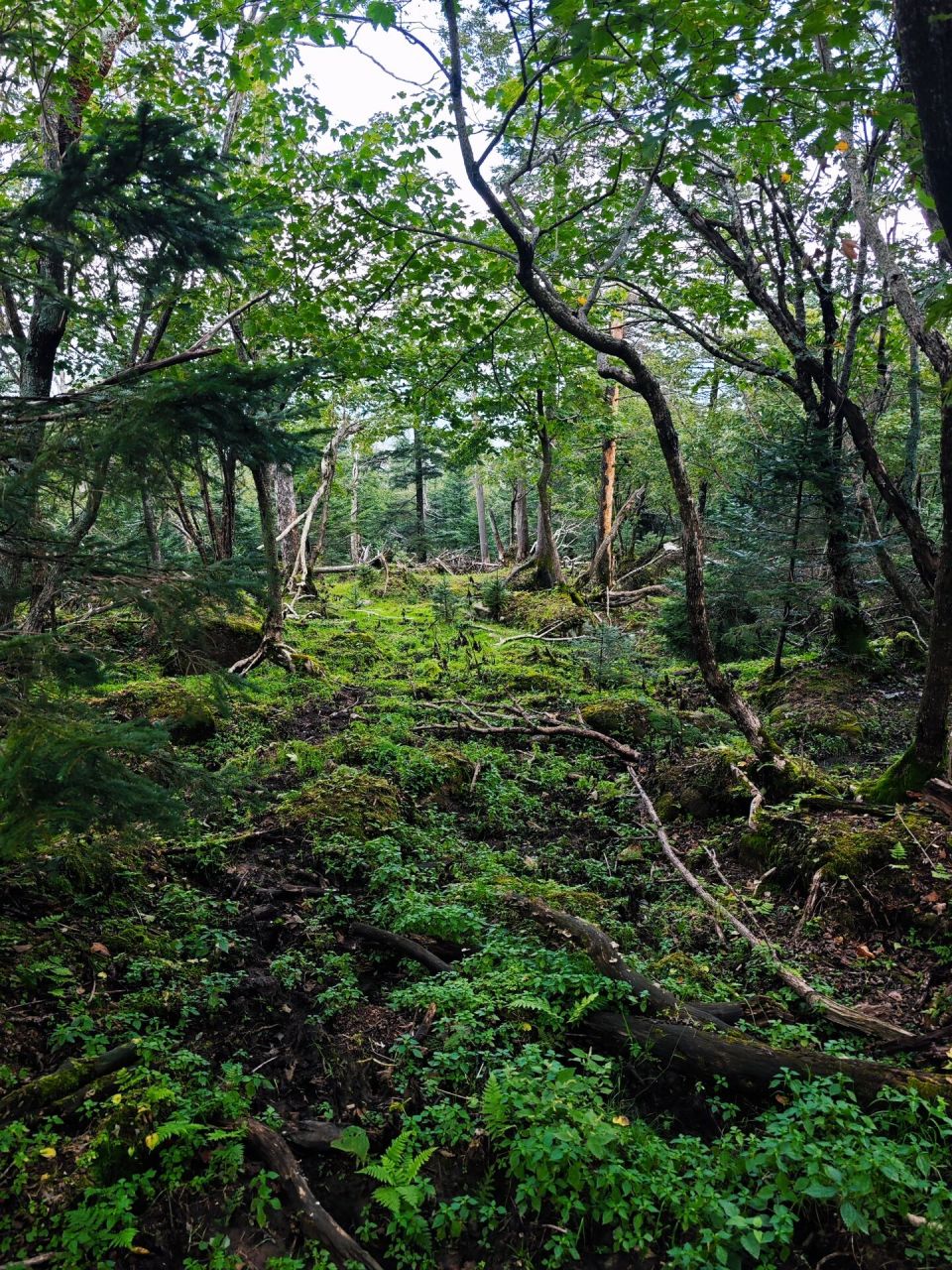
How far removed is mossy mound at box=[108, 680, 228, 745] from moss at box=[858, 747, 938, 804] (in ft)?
21.5

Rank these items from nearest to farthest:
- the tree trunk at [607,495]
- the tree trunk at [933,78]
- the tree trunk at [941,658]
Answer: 1. the tree trunk at [933,78]
2. the tree trunk at [941,658]
3. the tree trunk at [607,495]

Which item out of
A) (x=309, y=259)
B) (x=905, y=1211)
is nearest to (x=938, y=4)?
(x=905, y=1211)

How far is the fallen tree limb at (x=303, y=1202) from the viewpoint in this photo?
2.42 m

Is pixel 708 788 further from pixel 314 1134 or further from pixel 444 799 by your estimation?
pixel 314 1134

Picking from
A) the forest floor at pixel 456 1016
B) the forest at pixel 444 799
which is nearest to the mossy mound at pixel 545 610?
the forest at pixel 444 799

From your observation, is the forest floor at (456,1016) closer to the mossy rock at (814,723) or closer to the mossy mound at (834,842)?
the mossy mound at (834,842)

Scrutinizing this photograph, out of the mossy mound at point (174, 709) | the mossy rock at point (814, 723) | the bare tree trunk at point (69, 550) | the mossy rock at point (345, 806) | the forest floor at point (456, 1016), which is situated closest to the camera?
the forest floor at point (456, 1016)

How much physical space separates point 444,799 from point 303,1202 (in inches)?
169

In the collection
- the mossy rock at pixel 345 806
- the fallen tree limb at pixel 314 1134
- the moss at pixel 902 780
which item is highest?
the moss at pixel 902 780

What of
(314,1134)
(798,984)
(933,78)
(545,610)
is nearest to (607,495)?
(545,610)

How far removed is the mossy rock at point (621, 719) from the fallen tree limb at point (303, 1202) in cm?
641

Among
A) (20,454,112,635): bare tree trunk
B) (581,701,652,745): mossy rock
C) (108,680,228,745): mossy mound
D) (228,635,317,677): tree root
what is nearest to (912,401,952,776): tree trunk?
(581,701,652,745): mossy rock

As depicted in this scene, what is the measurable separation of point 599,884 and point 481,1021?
2111mm

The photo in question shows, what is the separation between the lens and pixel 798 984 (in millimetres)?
3854
